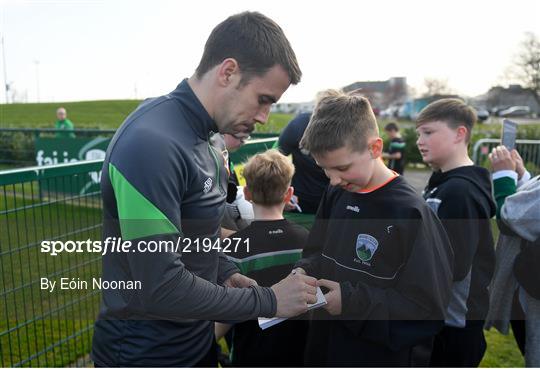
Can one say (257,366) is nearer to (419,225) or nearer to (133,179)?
(419,225)

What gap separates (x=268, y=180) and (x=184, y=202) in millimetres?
1128

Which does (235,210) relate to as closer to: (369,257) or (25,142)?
(369,257)

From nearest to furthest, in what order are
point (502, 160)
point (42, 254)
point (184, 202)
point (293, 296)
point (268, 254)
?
point (184, 202) < point (293, 296) < point (268, 254) < point (502, 160) < point (42, 254)

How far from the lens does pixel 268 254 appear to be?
254 centimetres

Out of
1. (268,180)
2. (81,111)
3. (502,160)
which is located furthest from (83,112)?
(502,160)

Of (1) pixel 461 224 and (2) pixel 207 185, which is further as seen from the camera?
(1) pixel 461 224

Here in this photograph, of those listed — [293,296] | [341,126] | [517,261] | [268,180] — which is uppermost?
[341,126]

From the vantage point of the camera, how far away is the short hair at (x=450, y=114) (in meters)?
2.86

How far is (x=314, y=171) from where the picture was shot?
3.51m

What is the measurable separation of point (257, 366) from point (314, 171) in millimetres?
1497

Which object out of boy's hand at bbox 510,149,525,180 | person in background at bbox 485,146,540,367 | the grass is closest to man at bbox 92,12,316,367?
person in background at bbox 485,146,540,367

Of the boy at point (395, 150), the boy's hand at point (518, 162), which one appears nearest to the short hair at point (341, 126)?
the boy's hand at point (518, 162)

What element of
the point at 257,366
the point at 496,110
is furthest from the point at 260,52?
the point at 496,110

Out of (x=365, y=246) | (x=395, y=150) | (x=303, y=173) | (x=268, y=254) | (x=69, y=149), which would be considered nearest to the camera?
(x=365, y=246)
